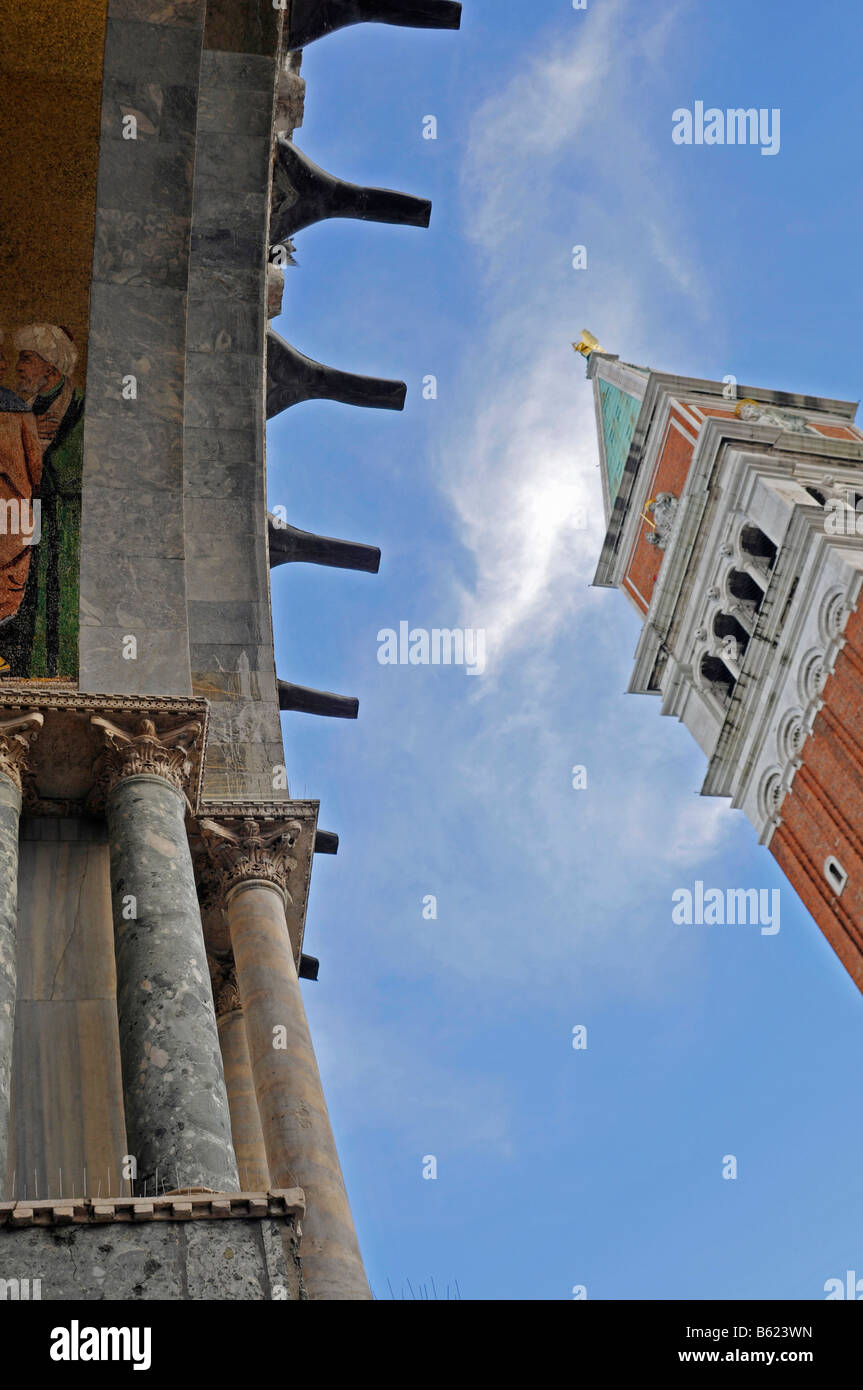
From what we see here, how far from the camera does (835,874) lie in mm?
40625

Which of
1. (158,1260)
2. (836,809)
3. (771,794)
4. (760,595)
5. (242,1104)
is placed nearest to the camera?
(158,1260)

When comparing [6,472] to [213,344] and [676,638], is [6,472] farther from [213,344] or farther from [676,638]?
[676,638]

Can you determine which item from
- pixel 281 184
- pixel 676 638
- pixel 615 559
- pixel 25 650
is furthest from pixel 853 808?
pixel 25 650

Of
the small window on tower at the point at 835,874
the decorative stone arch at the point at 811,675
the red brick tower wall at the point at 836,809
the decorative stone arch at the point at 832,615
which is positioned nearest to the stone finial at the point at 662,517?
the decorative stone arch at the point at 811,675

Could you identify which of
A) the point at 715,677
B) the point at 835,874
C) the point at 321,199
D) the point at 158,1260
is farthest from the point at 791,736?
the point at 158,1260

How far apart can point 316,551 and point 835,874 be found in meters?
27.2

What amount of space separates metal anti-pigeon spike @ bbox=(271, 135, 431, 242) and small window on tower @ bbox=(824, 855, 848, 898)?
28.0 metres

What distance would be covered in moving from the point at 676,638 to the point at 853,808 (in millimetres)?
12543

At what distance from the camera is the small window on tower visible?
4018 centimetres

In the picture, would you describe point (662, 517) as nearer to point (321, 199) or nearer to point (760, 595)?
point (760, 595)

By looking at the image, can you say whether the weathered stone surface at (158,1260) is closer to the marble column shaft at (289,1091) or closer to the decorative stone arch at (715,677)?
the marble column shaft at (289,1091)

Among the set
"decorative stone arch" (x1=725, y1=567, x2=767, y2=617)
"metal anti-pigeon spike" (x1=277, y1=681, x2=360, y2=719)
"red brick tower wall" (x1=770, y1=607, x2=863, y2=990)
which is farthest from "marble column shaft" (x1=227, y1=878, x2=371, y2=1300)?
"decorative stone arch" (x1=725, y1=567, x2=767, y2=617)

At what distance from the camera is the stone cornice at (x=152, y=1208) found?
7.46 metres

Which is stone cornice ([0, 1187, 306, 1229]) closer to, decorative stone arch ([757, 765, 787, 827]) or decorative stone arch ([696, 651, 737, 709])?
decorative stone arch ([757, 765, 787, 827])
